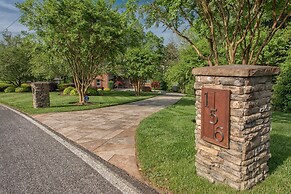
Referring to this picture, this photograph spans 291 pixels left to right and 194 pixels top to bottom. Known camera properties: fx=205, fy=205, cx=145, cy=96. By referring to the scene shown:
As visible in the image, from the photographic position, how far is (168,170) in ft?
12.7

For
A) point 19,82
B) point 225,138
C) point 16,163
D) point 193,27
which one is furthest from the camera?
point 19,82

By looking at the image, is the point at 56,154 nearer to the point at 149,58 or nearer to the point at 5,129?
the point at 5,129

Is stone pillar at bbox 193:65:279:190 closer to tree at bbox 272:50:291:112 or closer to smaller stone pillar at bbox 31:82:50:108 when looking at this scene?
tree at bbox 272:50:291:112

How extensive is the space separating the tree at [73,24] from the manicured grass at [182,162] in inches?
302

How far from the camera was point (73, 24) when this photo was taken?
12.1 metres

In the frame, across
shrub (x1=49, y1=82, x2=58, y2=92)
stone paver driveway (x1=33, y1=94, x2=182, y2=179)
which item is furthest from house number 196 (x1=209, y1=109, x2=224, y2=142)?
shrub (x1=49, y1=82, x2=58, y2=92)

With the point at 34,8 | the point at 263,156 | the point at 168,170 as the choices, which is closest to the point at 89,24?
the point at 34,8

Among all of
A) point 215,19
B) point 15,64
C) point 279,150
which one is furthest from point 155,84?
point 279,150

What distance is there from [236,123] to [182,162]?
161cm

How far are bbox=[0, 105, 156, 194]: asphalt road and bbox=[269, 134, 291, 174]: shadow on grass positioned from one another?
2.54m

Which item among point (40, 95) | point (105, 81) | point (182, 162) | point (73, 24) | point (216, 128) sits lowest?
point (182, 162)

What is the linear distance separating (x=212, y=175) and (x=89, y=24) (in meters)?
11.1

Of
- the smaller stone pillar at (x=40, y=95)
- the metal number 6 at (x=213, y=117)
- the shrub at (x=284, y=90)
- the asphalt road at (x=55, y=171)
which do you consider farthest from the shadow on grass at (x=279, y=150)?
the smaller stone pillar at (x=40, y=95)

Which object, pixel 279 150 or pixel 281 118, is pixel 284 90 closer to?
pixel 281 118
